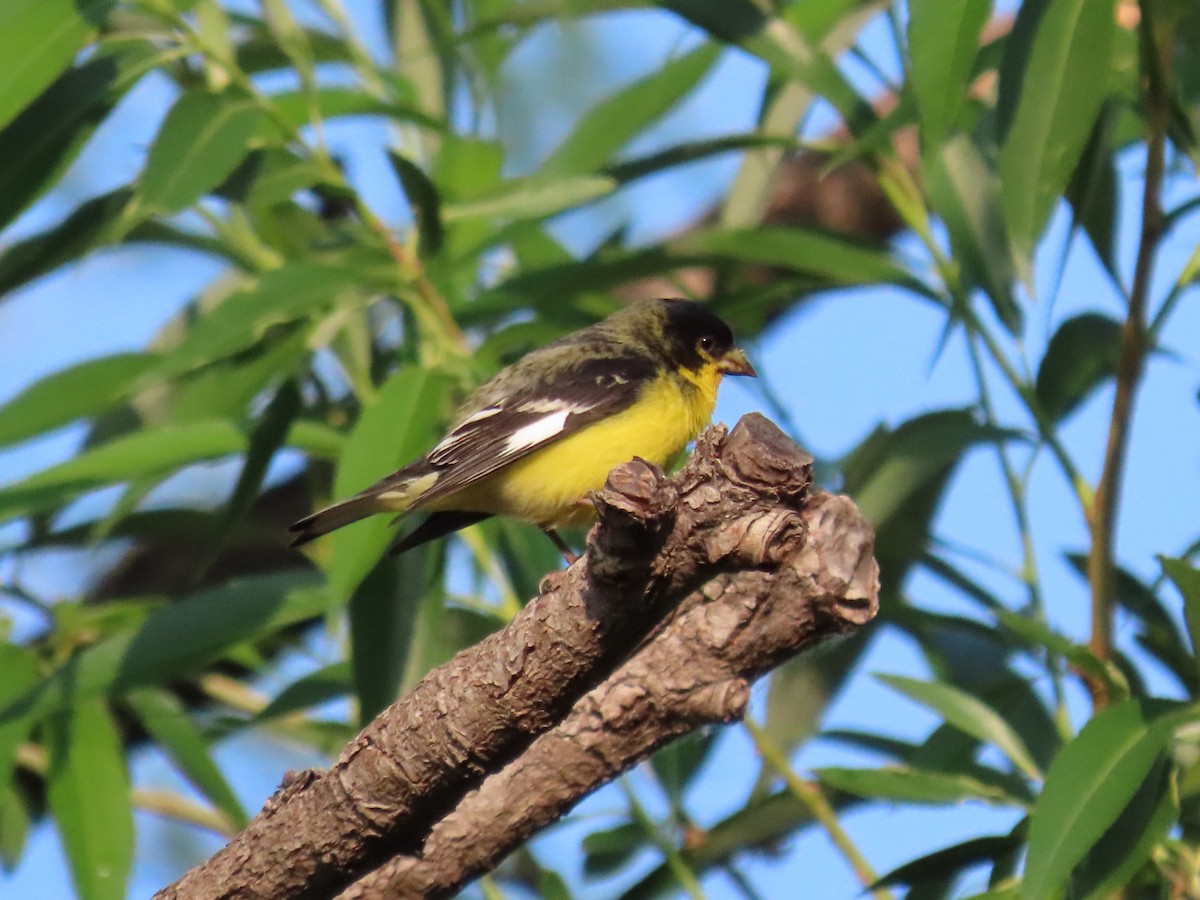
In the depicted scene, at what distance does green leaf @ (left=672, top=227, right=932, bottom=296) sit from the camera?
14.4 ft

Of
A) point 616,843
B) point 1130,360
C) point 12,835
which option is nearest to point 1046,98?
point 1130,360

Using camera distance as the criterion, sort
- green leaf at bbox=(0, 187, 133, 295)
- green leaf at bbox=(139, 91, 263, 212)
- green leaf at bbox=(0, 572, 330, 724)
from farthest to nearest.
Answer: green leaf at bbox=(0, 187, 133, 295), green leaf at bbox=(0, 572, 330, 724), green leaf at bbox=(139, 91, 263, 212)

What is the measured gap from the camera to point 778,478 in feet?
7.50

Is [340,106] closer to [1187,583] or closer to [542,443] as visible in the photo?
[542,443]

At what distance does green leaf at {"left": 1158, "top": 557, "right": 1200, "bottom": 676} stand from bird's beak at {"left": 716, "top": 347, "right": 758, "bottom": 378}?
1.70 metres

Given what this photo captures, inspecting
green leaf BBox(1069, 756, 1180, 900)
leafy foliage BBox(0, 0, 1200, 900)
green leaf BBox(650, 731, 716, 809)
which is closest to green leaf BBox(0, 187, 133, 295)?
leafy foliage BBox(0, 0, 1200, 900)

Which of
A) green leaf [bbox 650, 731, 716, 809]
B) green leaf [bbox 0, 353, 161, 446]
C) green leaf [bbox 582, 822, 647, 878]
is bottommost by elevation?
green leaf [bbox 582, 822, 647, 878]

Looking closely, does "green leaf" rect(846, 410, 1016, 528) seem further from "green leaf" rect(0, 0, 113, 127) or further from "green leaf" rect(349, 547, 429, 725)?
"green leaf" rect(0, 0, 113, 127)

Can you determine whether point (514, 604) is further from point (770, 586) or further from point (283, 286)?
point (770, 586)

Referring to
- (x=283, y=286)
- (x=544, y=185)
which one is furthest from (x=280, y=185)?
(x=544, y=185)

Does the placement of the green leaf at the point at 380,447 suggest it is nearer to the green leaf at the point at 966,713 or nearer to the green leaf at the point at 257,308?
the green leaf at the point at 257,308

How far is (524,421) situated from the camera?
4.18 m

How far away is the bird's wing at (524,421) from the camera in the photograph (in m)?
4.00

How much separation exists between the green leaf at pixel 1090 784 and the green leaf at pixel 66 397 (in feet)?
8.40
